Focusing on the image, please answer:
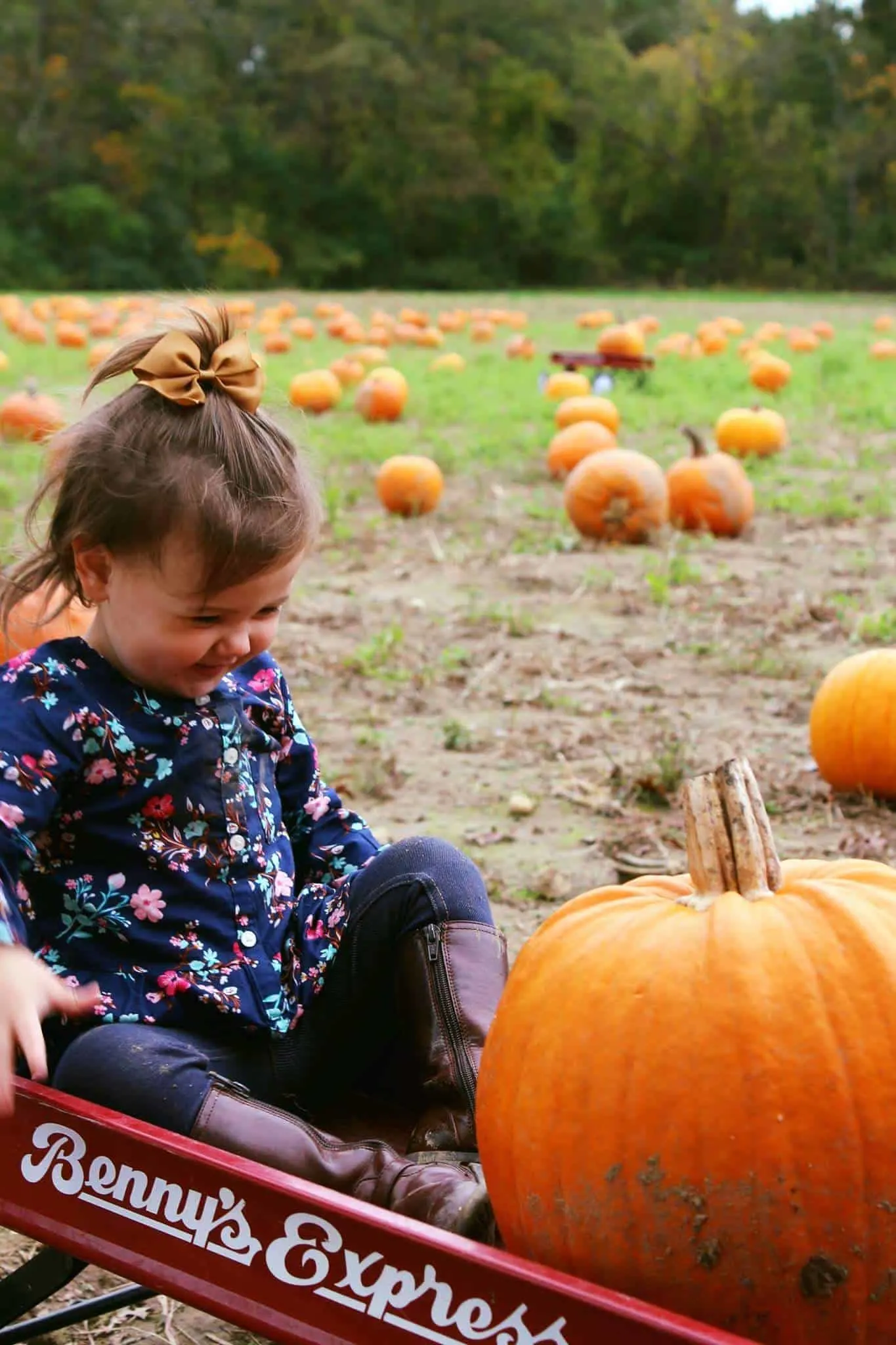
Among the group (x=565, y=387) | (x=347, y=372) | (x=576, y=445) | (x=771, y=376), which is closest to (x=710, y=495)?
(x=576, y=445)

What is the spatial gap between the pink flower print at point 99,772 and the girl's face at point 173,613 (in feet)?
0.44

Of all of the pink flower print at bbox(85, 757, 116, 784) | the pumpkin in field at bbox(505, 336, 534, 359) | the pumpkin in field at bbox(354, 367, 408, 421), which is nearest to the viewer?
the pink flower print at bbox(85, 757, 116, 784)

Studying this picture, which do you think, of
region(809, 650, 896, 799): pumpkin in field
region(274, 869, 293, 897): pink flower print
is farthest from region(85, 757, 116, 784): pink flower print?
region(809, 650, 896, 799): pumpkin in field

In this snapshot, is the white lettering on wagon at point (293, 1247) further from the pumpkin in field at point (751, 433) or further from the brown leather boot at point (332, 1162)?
the pumpkin in field at point (751, 433)

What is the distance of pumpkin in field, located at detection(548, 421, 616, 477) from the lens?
8234 millimetres

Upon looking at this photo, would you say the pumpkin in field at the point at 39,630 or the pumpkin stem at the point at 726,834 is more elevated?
the pumpkin stem at the point at 726,834

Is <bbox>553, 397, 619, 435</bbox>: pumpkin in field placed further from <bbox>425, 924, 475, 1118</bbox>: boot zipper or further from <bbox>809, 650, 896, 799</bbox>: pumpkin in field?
<bbox>425, 924, 475, 1118</bbox>: boot zipper

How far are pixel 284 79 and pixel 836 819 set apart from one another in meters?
43.8

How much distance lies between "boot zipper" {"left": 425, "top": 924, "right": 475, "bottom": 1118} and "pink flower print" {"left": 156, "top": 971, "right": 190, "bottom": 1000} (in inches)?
15.1

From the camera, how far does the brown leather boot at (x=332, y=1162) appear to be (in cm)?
191

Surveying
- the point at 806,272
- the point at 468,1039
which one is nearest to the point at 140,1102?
the point at 468,1039

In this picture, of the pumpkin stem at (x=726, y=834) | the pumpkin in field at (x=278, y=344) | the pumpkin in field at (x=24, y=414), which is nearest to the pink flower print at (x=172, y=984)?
the pumpkin stem at (x=726, y=834)

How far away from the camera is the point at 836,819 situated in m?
3.81

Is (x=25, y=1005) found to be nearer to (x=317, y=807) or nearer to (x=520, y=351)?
(x=317, y=807)
